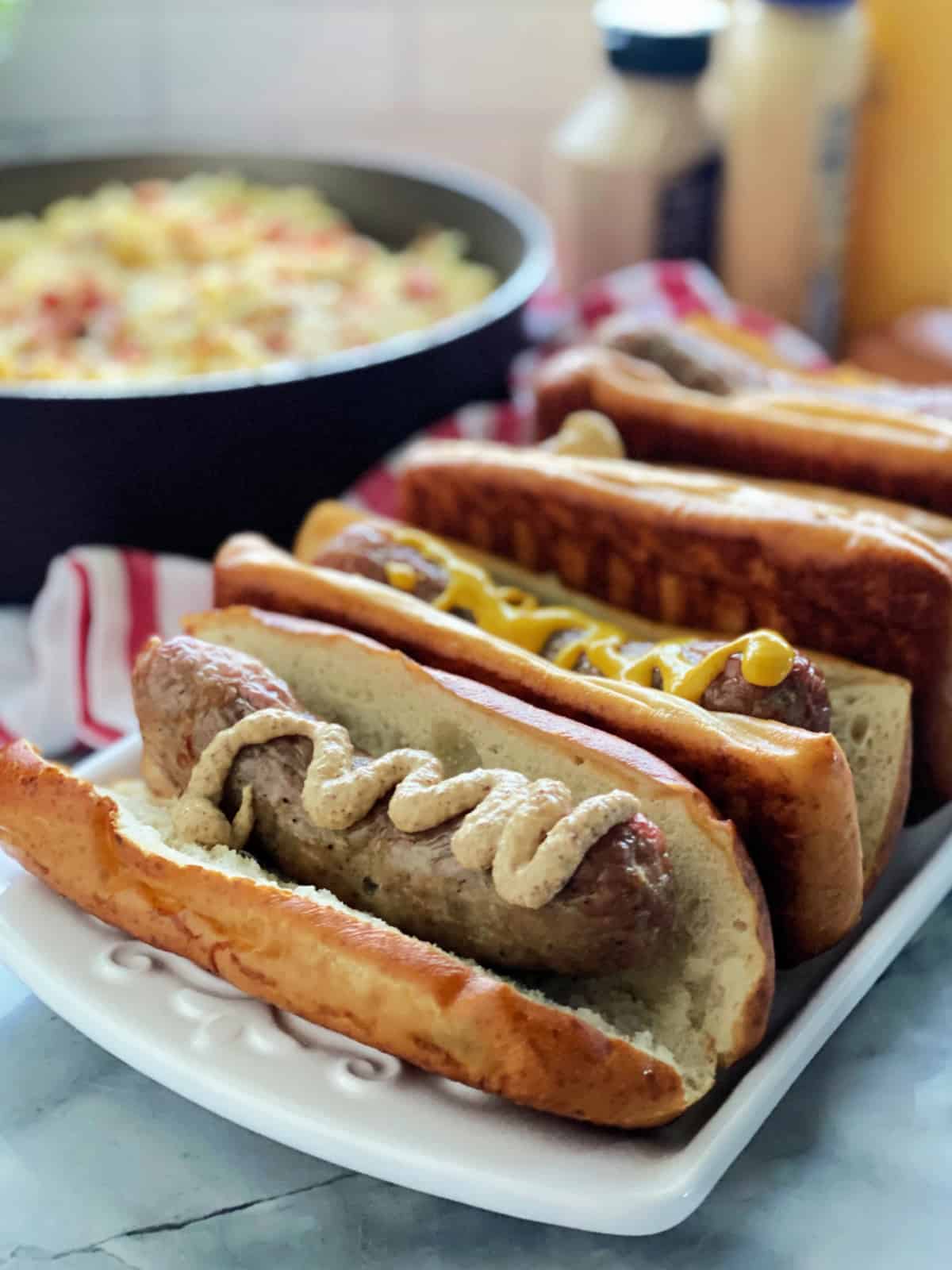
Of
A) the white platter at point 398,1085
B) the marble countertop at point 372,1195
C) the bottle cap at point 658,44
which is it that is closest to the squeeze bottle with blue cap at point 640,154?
the bottle cap at point 658,44

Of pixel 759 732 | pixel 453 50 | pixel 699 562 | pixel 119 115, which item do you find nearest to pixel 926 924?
pixel 759 732

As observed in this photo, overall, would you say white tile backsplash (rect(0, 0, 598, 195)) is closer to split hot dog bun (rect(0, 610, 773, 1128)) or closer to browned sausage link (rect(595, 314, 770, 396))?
browned sausage link (rect(595, 314, 770, 396))

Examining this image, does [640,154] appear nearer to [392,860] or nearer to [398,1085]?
[392,860]

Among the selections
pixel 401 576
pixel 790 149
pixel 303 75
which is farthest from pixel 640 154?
pixel 401 576

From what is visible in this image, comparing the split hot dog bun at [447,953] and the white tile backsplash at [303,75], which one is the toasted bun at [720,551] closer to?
the split hot dog bun at [447,953]

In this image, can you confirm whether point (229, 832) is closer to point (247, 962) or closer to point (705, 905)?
point (247, 962)

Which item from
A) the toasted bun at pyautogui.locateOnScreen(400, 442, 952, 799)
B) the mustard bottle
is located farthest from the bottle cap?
the toasted bun at pyautogui.locateOnScreen(400, 442, 952, 799)
